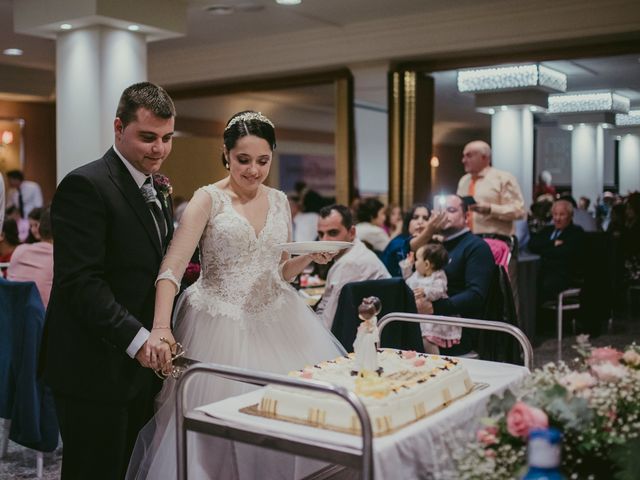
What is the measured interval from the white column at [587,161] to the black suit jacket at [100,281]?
607 cm

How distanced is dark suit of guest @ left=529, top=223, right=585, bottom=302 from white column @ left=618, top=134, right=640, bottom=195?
2.41ft

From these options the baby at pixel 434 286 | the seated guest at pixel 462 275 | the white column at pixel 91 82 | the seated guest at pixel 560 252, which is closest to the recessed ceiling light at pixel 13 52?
the white column at pixel 91 82

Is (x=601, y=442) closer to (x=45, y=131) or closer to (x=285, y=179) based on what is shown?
(x=285, y=179)

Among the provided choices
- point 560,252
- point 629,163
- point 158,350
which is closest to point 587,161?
point 629,163

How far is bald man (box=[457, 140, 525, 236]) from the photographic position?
6461 millimetres

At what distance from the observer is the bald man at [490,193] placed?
646 cm

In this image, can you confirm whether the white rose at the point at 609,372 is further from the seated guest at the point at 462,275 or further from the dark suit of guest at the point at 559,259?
the dark suit of guest at the point at 559,259

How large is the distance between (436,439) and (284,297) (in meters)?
1.04

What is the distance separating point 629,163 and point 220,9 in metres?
3.98

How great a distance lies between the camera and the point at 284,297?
9.17 feet

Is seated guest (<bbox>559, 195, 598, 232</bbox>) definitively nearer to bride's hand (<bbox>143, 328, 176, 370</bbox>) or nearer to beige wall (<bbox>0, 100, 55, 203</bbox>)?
bride's hand (<bbox>143, 328, 176, 370</bbox>)

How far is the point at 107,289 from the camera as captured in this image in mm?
2193

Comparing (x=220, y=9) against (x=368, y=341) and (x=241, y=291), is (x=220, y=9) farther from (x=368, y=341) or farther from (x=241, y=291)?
(x=368, y=341)

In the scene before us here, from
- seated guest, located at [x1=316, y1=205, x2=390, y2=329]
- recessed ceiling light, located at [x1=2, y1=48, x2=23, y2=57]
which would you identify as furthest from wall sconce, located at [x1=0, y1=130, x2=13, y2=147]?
seated guest, located at [x1=316, y1=205, x2=390, y2=329]
